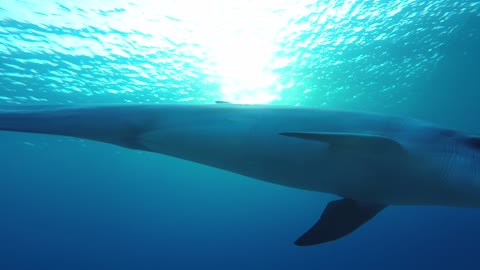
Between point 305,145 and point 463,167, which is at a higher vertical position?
point 305,145

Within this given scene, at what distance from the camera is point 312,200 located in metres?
98.3

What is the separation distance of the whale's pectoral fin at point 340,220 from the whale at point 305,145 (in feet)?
1.56

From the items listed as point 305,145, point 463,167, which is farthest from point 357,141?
point 463,167

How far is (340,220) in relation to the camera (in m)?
3.35

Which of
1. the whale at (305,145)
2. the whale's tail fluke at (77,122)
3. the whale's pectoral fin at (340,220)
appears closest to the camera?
the whale's tail fluke at (77,122)

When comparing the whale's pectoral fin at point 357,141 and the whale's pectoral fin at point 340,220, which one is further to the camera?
the whale's pectoral fin at point 340,220

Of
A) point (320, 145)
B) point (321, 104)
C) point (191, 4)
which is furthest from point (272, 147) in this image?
point (321, 104)

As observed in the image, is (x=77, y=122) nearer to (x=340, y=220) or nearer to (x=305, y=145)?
(x=305, y=145)

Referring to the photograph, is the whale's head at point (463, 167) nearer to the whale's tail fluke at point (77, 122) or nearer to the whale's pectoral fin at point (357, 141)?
the whale's pectoral fin at point (357, 141)

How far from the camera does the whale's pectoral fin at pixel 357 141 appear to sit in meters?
2.25

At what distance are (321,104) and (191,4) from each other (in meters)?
14.7

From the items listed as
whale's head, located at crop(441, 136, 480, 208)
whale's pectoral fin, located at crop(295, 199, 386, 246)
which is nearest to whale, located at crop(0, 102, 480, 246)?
whale's head, located at crop(441, 136, 480, 208)

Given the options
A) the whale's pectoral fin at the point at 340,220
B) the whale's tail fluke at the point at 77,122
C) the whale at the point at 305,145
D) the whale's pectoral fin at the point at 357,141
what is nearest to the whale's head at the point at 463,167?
the whale at the point at 305,145

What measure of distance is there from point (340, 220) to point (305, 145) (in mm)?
1131
